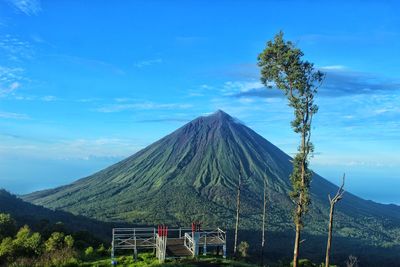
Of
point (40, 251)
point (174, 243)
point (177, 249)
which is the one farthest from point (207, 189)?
point (177, 249)

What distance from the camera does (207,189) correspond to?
145875mm

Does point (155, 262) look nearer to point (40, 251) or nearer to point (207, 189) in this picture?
point (40, 251)

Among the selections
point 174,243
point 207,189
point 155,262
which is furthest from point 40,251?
point 207,189

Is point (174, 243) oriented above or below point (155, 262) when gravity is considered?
above

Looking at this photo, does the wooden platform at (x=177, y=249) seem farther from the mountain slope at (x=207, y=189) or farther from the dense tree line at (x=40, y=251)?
the mountain slope at (x=207, y=189)

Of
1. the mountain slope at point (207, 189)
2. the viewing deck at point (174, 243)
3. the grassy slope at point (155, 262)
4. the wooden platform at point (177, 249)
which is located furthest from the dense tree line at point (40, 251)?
the mountain slope at point (207, 189)

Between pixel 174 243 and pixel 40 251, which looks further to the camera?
pixel 40 251

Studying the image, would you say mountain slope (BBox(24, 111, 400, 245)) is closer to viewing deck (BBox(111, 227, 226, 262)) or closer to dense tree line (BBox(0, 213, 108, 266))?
dense tree line (BBox(0, 213, 108, 266))

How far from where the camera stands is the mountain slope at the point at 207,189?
126688 millimetres

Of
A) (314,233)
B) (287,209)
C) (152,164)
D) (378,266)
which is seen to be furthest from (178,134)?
(378,266)

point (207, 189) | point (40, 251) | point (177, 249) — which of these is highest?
point (207, 189)

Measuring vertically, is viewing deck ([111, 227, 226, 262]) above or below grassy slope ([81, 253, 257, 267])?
above

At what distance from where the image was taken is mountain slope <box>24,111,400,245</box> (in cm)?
12669

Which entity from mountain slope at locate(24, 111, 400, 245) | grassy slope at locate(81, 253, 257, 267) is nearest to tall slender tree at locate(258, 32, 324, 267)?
grassy slope at locate(81, 253, 257, 267)
